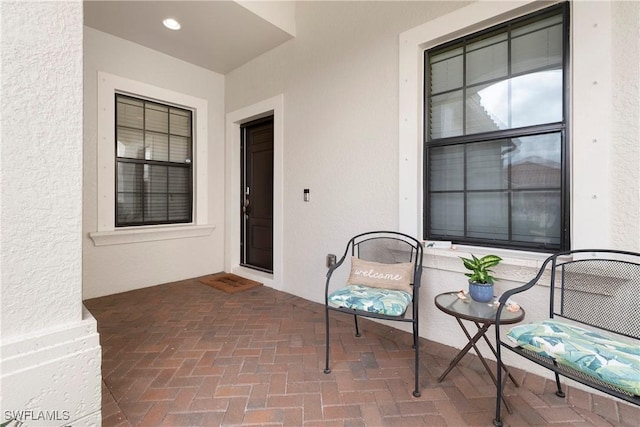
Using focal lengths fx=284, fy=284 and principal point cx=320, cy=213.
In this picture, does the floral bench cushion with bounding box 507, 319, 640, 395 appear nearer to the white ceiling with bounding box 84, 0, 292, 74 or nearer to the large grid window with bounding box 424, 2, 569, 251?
the large grid window with bounding box 424, 2, 569, 251

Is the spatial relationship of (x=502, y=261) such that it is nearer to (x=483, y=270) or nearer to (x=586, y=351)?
(x=483, y=270)

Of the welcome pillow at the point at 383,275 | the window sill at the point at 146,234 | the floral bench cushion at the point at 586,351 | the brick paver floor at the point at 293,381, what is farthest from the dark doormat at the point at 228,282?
the floral bench cushion at the point at 586,351

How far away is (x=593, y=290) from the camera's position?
5.51ft

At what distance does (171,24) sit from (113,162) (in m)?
1.78

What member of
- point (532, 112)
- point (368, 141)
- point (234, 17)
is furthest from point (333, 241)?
point (234, 17)

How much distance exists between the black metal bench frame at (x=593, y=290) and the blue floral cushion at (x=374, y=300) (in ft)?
1.81

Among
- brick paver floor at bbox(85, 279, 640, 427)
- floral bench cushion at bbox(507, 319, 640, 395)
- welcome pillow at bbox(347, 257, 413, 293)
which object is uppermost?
welcome pillow at bbox(347, 257, 413, 293)

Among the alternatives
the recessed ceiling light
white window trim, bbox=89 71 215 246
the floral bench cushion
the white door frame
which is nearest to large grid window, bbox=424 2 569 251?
the floral bench cushion

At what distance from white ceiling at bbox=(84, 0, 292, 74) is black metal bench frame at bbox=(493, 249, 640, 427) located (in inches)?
140

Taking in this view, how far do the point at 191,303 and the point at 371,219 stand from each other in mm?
2187

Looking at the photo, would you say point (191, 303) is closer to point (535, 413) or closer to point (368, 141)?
point (368, 141)

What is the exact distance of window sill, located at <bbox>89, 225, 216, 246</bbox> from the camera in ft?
11.2

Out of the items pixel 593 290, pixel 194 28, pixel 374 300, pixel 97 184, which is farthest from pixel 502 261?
pixel 97 184

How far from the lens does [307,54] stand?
3318mm
